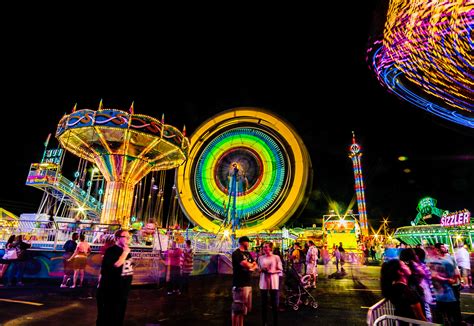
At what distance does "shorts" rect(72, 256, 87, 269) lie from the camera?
966cm

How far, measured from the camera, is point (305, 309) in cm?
742

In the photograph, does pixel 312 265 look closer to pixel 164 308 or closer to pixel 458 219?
pixel 164 308

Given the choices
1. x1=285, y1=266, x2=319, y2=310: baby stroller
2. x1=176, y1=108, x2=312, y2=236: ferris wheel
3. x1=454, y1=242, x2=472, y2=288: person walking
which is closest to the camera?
x1=285, y1=266, x2=319, y2=310: baby stroller

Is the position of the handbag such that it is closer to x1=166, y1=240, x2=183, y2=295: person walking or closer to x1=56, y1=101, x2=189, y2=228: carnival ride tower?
x1=166, y1=240, x2=183, y2=295: person walking

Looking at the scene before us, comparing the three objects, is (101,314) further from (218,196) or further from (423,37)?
(218,196)

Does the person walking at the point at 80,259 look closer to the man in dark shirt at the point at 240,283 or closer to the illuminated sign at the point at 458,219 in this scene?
the man in dark shirt at the point at 240,283

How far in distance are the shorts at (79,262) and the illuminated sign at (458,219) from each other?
31578 mm

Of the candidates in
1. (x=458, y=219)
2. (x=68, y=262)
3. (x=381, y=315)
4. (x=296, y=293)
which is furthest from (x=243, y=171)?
(x=381, y=315)

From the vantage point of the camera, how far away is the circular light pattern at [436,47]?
330 inches

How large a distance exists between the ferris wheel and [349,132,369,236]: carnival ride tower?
72.1ft

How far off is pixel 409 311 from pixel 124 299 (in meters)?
4.18

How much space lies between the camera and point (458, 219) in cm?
2748

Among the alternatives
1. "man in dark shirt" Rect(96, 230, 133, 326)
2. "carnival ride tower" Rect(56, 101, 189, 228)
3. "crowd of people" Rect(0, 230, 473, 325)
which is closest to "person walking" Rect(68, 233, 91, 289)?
"crowd of people" Rect(0, 230, 473, 325)

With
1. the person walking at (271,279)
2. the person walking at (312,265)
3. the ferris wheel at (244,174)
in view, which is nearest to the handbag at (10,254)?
the person walking at (271,279)
